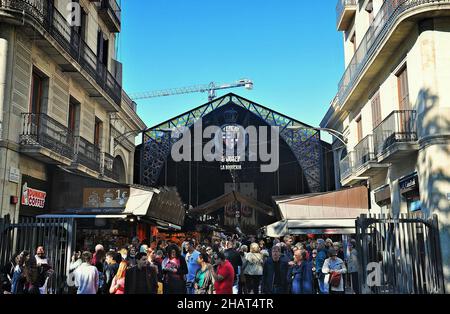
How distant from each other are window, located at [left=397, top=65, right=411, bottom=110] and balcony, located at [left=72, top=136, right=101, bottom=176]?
36.7 feet

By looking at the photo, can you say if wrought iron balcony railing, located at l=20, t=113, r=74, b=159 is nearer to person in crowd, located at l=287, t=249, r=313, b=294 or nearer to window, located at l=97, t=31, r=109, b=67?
window, located at l=97, t=31, r=109, b=67

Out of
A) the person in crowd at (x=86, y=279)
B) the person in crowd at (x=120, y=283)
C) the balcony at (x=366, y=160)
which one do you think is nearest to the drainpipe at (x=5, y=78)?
the person in crowd at (x=86, y=279)

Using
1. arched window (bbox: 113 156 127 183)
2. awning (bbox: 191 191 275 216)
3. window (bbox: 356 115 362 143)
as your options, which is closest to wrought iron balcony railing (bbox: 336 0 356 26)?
window (bbox: 356 115 362 143)

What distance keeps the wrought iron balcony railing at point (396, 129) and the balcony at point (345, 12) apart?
735 centimetres

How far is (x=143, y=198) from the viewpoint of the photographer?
16.4 m

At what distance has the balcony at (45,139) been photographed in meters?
14.1

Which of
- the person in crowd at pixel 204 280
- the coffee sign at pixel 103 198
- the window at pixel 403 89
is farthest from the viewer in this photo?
the coffee sign at pixel 103 198

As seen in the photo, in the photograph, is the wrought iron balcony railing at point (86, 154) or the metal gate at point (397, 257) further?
the wrought iron balcony railing at point (86, 154)

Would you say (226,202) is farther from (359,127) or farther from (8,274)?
(8,274)

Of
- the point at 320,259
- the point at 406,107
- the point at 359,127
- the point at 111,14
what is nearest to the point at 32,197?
the point at 320,259

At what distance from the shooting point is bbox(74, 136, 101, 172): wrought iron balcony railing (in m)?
17.5

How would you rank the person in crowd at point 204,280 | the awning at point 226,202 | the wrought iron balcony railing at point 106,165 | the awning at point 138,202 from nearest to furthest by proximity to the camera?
1. the person in crowd at point 204,280
2. the awning at point 138,202
3. the wrought iron balcony railing at point 106,165
4. the awning at point 226,202

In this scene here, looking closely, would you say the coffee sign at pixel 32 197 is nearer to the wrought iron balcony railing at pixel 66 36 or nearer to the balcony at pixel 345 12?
the wrought iron balcony railing at pixel 66 36
